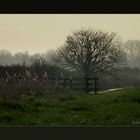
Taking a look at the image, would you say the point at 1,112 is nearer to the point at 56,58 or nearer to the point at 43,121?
the point at 43,121

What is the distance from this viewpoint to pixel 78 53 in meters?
3.04

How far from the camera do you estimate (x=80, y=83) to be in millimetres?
3037

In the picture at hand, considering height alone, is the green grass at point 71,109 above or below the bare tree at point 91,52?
below

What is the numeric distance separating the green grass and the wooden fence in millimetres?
92

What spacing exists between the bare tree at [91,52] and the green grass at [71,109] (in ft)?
1.14

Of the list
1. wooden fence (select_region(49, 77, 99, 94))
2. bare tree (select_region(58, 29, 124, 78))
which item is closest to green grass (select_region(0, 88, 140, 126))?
wooden fence (select_region(49, 77, 99, 94))

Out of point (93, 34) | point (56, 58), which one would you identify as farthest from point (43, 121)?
point (93, 34)

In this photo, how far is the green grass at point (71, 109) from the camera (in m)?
3.27
